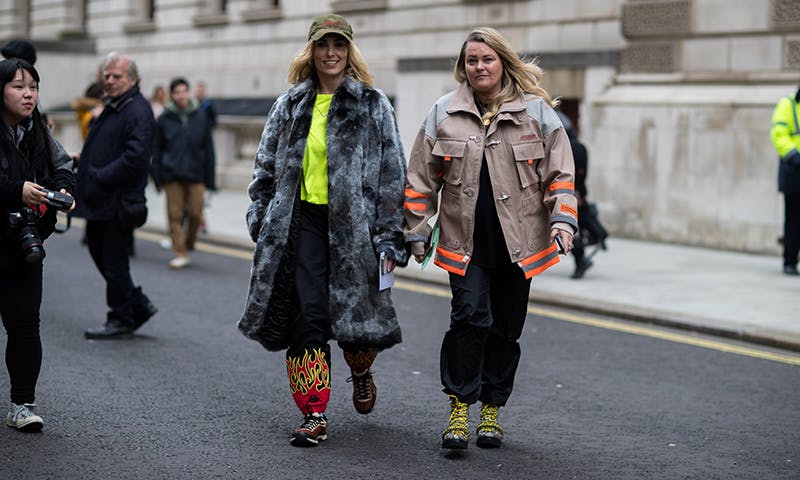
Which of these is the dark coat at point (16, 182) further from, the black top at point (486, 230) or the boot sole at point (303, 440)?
the black top at point (486, 230)

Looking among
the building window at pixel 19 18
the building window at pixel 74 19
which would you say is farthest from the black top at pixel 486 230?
the building window at pixel 19 18

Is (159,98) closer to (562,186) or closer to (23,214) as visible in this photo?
(23,214)

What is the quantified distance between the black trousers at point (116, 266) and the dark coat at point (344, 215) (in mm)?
2681

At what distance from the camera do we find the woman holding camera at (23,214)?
5.53m

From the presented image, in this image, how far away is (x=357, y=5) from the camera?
2238 cm

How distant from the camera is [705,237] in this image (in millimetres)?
13930

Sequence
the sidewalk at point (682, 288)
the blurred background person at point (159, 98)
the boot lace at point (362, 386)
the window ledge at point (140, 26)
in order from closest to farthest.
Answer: the boot lace at point (362, 386) → the sidewalk at point (682, 288) → the blurred background person at point (159, 98) → the window ledge at point (140, 26)

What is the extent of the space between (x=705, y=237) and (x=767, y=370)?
6.28m

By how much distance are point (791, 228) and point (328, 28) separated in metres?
7.48

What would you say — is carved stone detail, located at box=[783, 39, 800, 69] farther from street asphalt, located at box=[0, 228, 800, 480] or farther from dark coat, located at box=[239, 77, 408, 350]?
dark coat, located at box=[239, 77, 408, 350]

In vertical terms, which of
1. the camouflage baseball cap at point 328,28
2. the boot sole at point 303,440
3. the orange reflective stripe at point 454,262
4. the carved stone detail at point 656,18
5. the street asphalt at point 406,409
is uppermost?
the carved stone detail at point 656,18

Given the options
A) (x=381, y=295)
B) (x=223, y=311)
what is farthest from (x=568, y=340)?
(x=381, y=295)

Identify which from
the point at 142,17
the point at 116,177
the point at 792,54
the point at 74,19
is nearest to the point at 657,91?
the point at 792,54

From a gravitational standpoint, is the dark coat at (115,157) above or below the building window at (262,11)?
below
